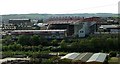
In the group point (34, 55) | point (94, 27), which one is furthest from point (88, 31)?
point (34, 55)

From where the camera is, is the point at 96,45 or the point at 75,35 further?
the point at 75,35

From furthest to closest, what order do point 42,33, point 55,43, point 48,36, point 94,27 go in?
point 94,27 → point 42,33 → point 48,36 → point 55,43

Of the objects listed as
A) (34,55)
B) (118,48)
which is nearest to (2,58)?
(34,55)

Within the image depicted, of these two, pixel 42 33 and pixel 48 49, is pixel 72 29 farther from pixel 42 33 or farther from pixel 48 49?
pixel 48 49

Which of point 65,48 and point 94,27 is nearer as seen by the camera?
point 65,48

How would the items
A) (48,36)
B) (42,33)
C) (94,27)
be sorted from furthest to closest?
(94,27) → (42,33) → (48,36)

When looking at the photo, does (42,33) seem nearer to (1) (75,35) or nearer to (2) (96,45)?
(1) (75,35)

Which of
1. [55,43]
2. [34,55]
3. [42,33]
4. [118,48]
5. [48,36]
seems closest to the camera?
[34,55]

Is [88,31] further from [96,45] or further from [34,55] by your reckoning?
[34,55]
